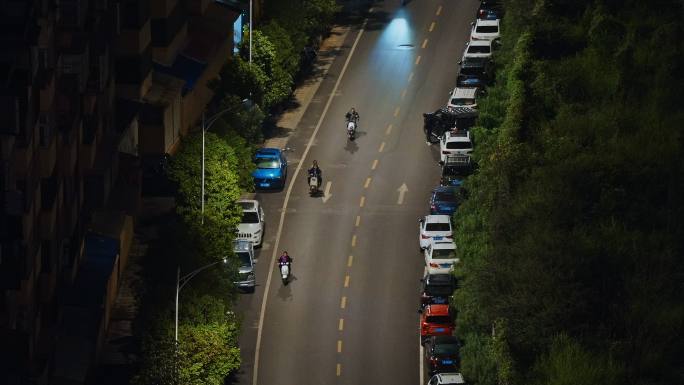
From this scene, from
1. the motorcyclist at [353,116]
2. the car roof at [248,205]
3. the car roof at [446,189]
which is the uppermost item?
the motorcyclist at [353,116]

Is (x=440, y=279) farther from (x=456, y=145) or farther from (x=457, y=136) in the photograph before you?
(x=457, y=136)

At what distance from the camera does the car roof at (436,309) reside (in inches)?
4427

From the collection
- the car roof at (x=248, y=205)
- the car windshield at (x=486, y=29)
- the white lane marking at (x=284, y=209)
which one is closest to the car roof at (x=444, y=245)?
the white lane marking at (x=284, y=209)

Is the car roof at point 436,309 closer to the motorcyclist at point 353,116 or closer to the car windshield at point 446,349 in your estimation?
the car windshield at point 446,349

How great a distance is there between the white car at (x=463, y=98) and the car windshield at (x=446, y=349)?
34548 millimetres

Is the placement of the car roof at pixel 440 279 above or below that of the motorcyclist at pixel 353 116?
below

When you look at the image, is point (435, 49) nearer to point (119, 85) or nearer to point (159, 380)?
point (119, 85)

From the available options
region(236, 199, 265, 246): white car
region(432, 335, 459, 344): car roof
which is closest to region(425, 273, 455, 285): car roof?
region(432, 335, 459, 344): car roof

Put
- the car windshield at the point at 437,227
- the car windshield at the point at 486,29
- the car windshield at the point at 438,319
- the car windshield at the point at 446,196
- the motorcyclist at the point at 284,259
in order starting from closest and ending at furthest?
the car windshield at the point at 438,319 → the motorcyclist at the point at 284,259 → the car windshield at the point at 437,227 → the car windshield at the point at 446,196 → the car windshield at the point at 486,29

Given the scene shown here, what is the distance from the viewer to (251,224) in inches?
4833

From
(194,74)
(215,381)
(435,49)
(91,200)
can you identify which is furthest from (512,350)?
(435,49)

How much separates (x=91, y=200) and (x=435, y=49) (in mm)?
57592

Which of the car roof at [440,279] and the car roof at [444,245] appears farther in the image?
the car roof at [444,245]

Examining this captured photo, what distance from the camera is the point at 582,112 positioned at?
Answer: 126312 mm
